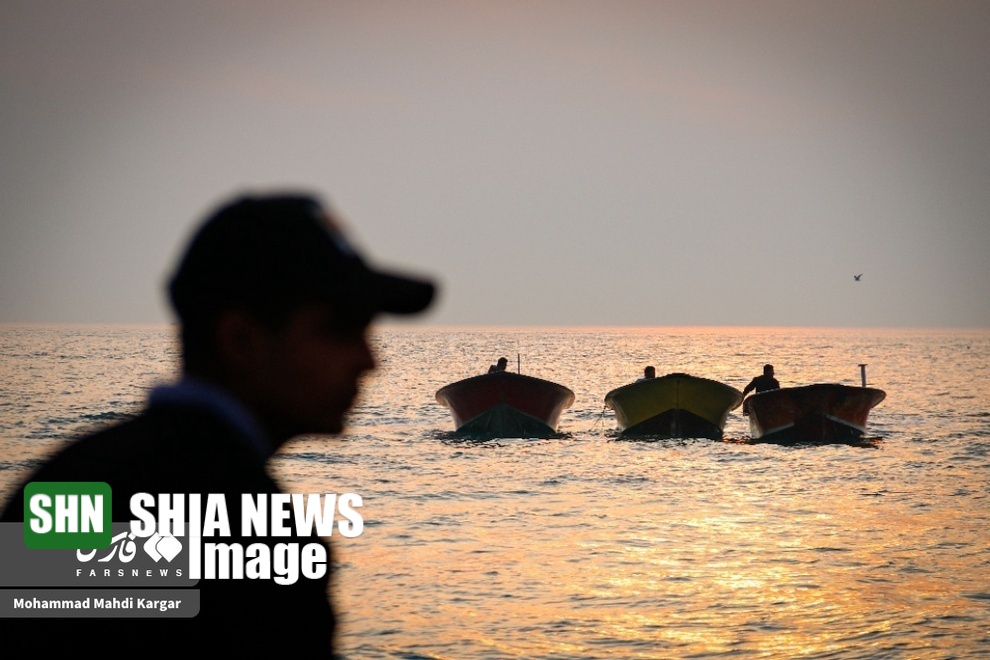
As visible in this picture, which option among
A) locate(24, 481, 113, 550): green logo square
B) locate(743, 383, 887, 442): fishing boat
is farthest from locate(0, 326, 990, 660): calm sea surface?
locate(743, 383, 887, 442): fishing boat

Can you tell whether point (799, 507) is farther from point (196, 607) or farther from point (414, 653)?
point (196, 607)

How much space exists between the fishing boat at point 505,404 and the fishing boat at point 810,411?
6.25 metres

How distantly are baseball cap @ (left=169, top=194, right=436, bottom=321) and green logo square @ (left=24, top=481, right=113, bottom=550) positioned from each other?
1.10 ft

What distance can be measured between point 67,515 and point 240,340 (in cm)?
40

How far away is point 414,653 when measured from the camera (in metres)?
9.75

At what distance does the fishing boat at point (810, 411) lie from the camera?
30.5 m

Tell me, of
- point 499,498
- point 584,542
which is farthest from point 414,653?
point 499,498

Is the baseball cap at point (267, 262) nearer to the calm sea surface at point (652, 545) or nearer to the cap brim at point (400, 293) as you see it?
the cap brim at point (400, 293)

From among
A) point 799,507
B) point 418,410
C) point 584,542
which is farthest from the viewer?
point 418,410

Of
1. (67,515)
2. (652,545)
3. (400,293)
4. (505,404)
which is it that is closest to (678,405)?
(505,404)

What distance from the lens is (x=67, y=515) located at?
1.71 m

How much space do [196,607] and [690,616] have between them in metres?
10.1

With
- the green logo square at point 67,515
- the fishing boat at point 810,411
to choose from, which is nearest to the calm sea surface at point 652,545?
the green logo square at point 67,515

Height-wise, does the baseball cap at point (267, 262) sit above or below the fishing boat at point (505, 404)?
below
